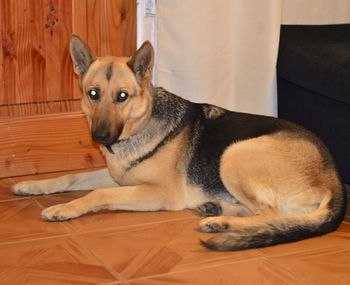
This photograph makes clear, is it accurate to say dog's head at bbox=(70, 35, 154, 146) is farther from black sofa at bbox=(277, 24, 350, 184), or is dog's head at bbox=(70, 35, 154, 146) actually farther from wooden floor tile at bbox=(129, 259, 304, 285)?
black sofa at bbox=(277, 24, 350, 184)

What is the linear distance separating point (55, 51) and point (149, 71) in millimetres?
772

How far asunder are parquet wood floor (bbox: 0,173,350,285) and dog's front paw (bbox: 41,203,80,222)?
0.03m

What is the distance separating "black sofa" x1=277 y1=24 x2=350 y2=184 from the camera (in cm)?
327

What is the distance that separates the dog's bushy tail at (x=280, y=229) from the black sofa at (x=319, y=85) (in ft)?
2.19

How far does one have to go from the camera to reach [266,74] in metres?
3.80

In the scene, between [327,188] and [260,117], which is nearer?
[327,188]

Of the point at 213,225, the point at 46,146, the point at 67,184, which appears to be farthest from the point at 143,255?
the point at 46,146

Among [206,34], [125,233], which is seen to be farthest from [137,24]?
[125,233]

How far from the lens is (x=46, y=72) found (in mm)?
3533

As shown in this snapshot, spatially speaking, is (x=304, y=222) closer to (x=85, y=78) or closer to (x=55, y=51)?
(x=85, y=78)

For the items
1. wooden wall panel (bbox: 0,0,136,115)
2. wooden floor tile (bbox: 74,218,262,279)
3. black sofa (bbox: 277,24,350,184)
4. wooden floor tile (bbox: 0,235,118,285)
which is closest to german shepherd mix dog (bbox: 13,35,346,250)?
wooden floor tile (bbox: 74,218,262,279)

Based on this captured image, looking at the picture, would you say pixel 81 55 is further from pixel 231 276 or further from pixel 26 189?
pixel 231 276

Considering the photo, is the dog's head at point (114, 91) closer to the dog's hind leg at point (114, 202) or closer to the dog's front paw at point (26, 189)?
the dog's hind leg at point (114, 202)

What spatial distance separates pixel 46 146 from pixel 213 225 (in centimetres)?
132
